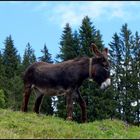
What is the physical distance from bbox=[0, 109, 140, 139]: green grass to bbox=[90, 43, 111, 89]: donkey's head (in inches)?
75.6

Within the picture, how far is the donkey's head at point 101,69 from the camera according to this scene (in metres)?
20.5

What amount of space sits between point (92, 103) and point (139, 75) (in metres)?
18.1

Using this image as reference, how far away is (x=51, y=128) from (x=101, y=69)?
16.9 ft

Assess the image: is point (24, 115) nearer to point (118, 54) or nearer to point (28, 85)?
point (28, 85)

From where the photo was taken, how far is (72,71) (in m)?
20.4

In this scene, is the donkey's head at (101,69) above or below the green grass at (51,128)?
above

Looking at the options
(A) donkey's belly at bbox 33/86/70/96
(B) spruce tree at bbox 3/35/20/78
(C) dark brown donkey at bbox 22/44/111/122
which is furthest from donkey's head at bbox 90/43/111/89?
(B) spruce tree at bbox 3/35/20/78

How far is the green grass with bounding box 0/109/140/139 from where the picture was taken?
50.3 ft

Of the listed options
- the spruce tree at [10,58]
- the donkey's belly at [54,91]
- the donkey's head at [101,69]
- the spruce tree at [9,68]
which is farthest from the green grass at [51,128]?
the spruce tree at [10,58]

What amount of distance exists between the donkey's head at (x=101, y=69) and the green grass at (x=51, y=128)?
6.30ft

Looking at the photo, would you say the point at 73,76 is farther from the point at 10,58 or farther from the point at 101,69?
the point at 10,58

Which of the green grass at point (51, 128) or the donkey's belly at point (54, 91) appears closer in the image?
the green grass at point (51, 128)

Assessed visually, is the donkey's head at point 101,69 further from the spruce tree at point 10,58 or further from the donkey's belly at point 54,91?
the spruce tree at point 10,58

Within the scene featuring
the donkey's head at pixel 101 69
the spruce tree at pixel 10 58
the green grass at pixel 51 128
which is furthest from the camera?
the spruce tree at pixel 10 58
